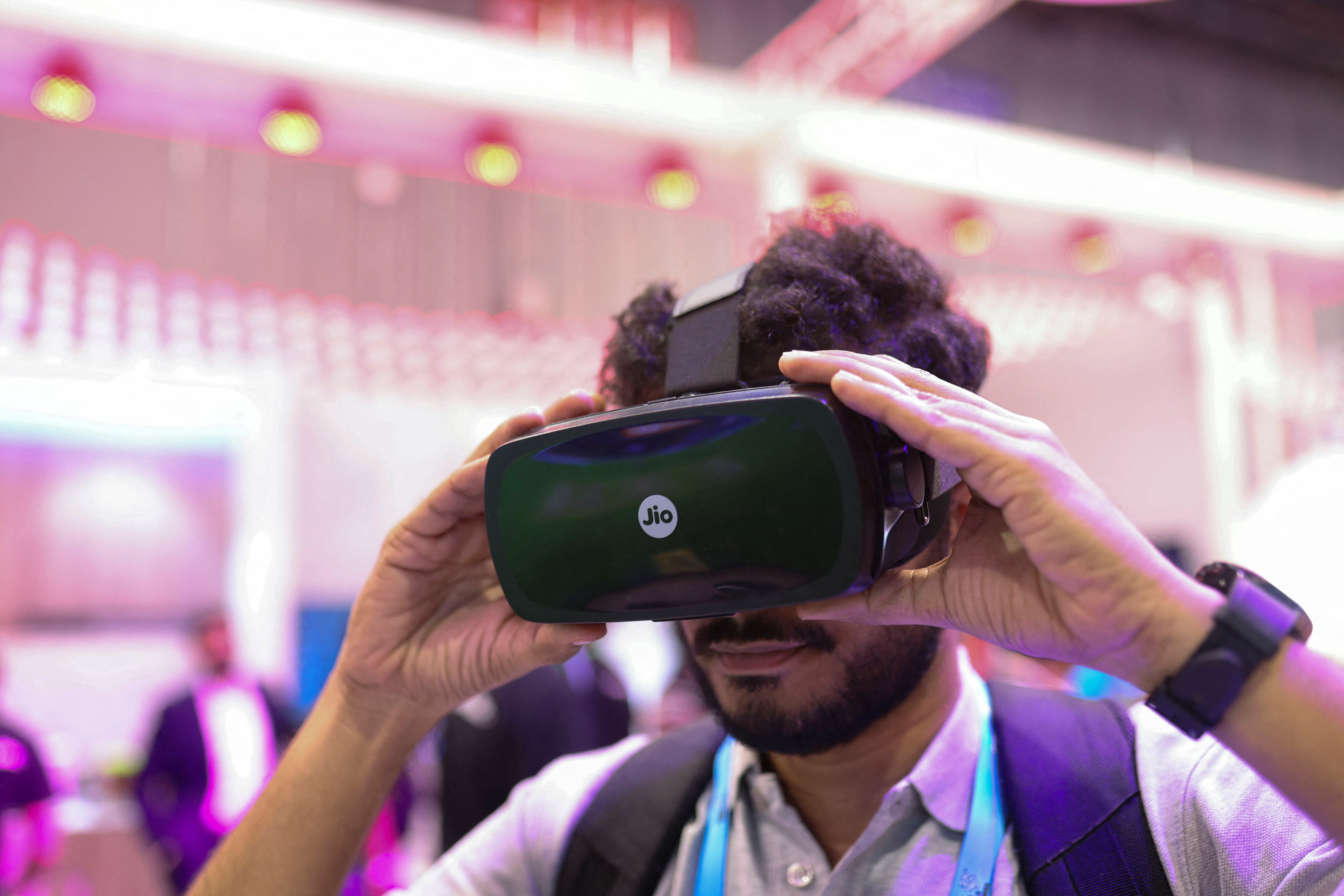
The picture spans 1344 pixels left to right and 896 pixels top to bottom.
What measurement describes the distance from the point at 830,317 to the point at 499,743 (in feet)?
7.27

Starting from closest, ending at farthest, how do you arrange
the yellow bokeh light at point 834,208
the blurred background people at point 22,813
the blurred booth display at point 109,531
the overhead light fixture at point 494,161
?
the yellow bokeh light at point 834,208 < the blurred background people at point 22,813 < the overhead light fixture at point 494,161 < the blurred booth display at point 109,531

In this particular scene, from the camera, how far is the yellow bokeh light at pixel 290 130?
3.12 metres

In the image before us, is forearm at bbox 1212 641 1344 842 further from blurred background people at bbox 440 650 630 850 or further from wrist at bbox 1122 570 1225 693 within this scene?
blurred background people at bbox 440 650 630 850

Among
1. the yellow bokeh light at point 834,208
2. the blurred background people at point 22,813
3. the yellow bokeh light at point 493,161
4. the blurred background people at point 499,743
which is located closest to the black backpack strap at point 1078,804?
the yellow bokeh light at point 834,208

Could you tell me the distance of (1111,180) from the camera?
422 centimetres

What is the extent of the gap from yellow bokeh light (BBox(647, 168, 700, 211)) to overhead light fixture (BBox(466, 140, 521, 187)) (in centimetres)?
49

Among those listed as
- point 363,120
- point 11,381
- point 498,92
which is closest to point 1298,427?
point 498,92

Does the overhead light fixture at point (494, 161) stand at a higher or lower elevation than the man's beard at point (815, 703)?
higher

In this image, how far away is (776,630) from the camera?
89 centimetres

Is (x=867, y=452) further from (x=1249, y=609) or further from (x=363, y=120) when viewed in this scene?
(x=363, y=120)

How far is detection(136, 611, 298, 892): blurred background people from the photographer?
3209mm

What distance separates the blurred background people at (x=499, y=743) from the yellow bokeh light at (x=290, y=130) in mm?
1767

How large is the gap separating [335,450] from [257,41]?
278 centimetres

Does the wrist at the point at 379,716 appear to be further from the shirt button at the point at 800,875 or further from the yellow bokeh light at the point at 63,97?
the yellow bokeh light at the point at 63,97
